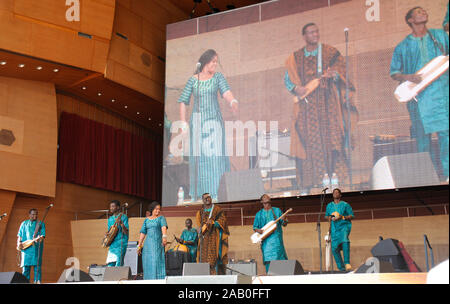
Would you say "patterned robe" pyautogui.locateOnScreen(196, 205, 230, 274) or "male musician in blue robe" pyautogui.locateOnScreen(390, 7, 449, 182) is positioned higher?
"male musician in blue robe" pyautogui.locateOnScreen(390, 7, 449, 182)

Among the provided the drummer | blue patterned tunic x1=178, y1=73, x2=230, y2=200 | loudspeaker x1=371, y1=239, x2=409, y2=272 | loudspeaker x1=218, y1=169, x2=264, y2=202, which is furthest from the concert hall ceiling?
loudspeaker x1=371, y1=239, x2=409, y2=272

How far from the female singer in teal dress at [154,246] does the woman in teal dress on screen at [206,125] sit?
4735 mm

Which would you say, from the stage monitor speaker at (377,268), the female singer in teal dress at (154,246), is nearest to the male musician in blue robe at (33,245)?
the female singer in teal dress at (154,246)

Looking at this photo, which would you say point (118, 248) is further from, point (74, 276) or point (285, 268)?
point (285, 268)

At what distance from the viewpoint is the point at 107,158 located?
16312 mm

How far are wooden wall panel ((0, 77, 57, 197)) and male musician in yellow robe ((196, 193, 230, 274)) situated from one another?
628 cm

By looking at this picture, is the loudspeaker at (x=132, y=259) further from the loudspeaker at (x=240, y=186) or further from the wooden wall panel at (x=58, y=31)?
the wooden wall panel at (x=58, y=31)

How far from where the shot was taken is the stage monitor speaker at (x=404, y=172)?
10.0 meters

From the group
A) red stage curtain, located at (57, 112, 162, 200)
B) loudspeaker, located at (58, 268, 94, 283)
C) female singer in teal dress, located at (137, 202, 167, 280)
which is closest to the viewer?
loudspeaker, located at (58, 268, 94, 283)

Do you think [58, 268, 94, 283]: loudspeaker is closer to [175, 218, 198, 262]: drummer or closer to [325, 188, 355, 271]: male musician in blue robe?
[175, 218, 198, 262]: drummer

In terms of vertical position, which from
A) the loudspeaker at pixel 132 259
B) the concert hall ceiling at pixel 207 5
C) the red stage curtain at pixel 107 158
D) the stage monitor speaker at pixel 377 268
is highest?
the concert hall ceiling at pixel 207 5

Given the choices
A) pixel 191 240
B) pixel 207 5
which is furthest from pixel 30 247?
pixel 207 5

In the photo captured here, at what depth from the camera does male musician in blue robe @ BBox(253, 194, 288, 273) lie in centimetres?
805
